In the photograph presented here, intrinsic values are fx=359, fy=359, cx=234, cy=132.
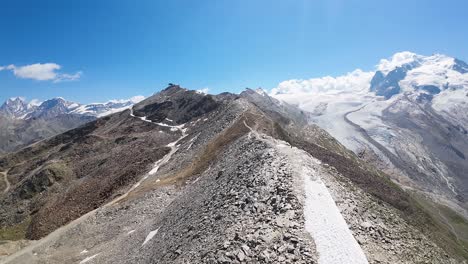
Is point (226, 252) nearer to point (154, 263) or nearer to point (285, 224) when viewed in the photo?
point (285, 224)

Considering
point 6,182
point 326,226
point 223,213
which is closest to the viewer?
point 326,226

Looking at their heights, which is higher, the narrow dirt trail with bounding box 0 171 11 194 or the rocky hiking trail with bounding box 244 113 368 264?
the narrow dirt trail with bounding box 0 171 11 194

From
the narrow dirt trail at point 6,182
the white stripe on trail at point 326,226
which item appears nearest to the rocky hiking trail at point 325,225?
the white stripe on trail at point 326,226

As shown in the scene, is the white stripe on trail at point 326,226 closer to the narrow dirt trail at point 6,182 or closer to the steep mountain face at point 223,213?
the steep mountain face at point 223,213

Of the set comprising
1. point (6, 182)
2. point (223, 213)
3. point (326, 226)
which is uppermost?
point (6, 182)

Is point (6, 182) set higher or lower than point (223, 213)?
higher

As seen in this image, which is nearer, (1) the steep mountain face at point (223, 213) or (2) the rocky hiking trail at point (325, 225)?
(2) the rocky hiking trail at point (325, 225)

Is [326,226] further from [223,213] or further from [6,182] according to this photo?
[6,182]

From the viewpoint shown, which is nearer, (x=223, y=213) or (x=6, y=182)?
(x=223, y=213)

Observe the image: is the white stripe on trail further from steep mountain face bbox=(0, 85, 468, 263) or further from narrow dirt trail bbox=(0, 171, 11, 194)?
narrow dirt trail bbox=(0, 171, 11, 194)

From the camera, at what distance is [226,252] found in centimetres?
2908

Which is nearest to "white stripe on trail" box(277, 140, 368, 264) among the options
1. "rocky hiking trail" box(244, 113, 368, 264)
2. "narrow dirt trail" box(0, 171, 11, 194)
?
"rocky hiking trail" box(244, 113, 368, 264)

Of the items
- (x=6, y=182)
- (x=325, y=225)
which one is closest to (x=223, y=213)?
(x=325, y=225)

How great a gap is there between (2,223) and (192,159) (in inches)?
2350
